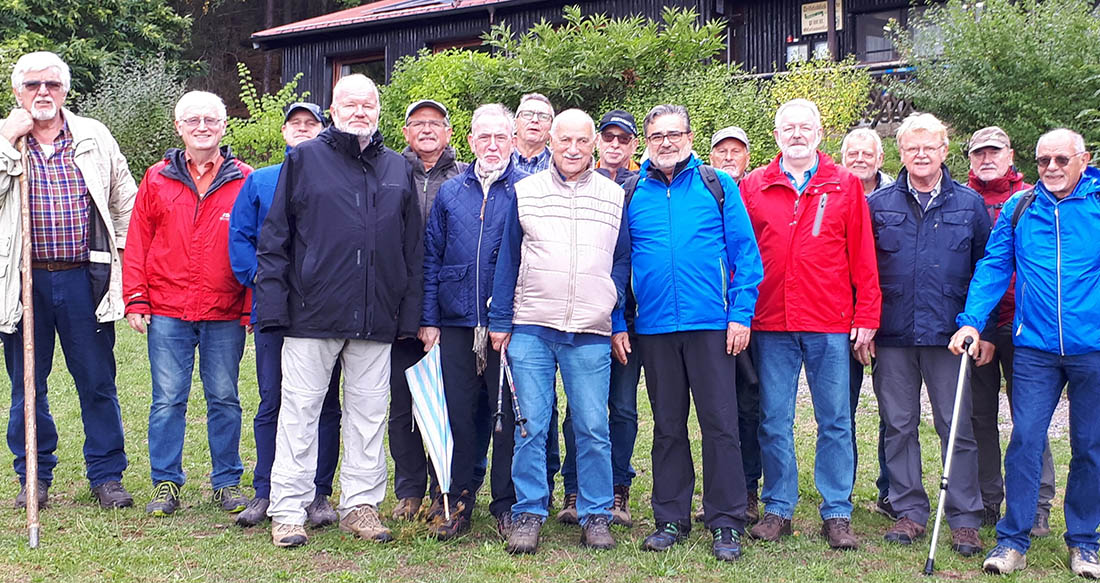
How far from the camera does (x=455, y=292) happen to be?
5.31m

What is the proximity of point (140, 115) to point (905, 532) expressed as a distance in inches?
673

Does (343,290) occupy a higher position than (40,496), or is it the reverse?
(343,290)

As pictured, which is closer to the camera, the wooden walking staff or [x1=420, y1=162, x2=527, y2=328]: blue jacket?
the wooden walking staff

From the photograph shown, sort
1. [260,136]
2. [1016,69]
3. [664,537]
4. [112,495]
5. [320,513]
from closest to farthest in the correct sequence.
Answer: [664,537], [320,513], [112,495], [1016,69], [260,136]

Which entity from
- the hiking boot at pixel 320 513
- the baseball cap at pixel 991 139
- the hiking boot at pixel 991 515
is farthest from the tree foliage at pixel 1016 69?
the hiking boot at pixel 320 513

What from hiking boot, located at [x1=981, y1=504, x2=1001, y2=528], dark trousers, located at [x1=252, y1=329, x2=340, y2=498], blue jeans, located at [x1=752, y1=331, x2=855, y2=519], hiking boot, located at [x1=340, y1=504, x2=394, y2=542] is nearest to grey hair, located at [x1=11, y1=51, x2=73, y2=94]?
dark trousers, located at [x1=252, y1=329, x2=340, y2=498]

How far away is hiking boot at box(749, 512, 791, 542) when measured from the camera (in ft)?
17.5

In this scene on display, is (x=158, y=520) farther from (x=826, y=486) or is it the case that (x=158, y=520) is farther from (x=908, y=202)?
(x=908, y=202)

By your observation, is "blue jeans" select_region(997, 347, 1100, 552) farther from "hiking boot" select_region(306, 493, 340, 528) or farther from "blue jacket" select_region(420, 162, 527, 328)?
"hiking boot" select_region(306, 493, 340, 528)

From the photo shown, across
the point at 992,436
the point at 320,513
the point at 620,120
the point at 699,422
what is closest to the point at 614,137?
the point at 620,120

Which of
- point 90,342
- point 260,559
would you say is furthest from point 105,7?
point 260,559

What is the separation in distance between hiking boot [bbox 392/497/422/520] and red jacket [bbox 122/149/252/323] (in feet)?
4.58

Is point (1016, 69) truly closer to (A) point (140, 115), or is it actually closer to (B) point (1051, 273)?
(B) point (1051, 273)

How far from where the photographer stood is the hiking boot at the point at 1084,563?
4.84m
